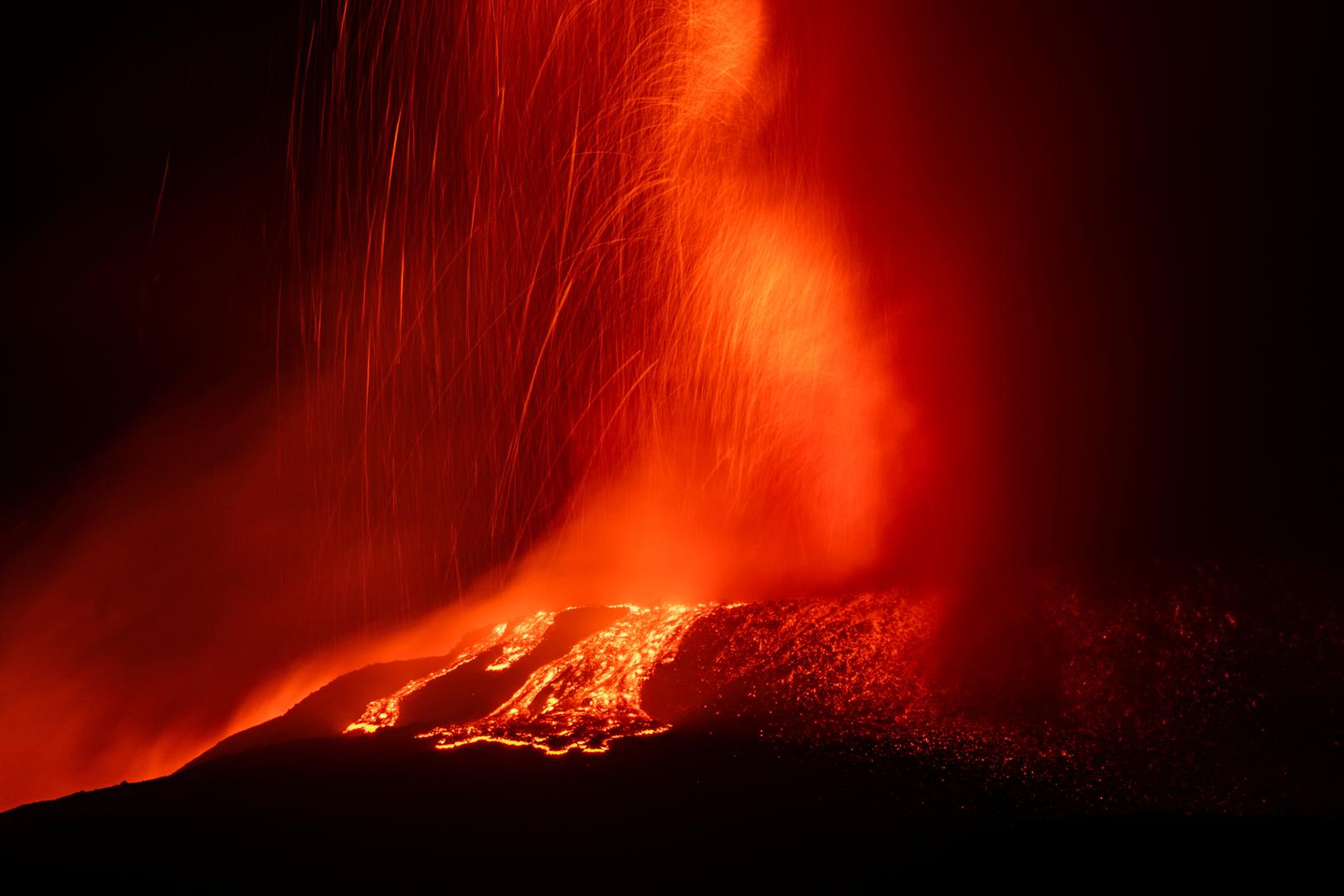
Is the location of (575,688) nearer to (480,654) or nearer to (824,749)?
(480,654)

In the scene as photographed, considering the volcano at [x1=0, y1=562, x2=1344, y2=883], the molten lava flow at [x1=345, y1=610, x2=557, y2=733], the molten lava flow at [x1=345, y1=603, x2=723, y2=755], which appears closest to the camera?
the volcano at [x1=0, y1=562, x2=1344, y2=883]

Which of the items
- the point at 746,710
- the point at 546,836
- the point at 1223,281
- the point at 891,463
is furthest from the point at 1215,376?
the point at 546,836

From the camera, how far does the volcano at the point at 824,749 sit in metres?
5.20

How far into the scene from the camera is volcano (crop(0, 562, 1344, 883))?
5.20 m

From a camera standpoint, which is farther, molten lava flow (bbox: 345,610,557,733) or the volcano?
molten lava flow (bbox: 345,610,557,733)

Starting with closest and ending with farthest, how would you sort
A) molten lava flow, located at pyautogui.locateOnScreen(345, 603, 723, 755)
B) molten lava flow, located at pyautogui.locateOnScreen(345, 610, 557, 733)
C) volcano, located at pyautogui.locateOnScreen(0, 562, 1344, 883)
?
1. volcano, located at pyautogui.locateOnScreen(0, 562, 1344, 883)
2. molten lava flow, located at pyautogui.locateOnScreen(345, 603, 723, 755)
3. molten lava flow, located at pyautogui.locateOnScreen(345, 610, 557, 733)

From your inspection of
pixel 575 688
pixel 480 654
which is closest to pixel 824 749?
pixel 575 688

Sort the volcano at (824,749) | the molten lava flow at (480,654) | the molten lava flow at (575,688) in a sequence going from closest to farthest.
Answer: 1. the volcano at (824,749)
2. the molten lava flow at (575,688)
3. the molten lava flow at (480,654)

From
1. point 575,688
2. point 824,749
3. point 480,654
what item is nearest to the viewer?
point 824,749

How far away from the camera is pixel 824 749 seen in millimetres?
6750

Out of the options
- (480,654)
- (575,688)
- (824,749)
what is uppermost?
(480,654)

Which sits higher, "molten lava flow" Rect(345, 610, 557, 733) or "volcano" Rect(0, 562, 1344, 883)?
"molten lava flow" Rect(345, 610, 557, 733)

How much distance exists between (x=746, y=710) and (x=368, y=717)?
14.7 feet

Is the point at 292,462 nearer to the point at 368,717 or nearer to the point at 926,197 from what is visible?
the point at 368,717
